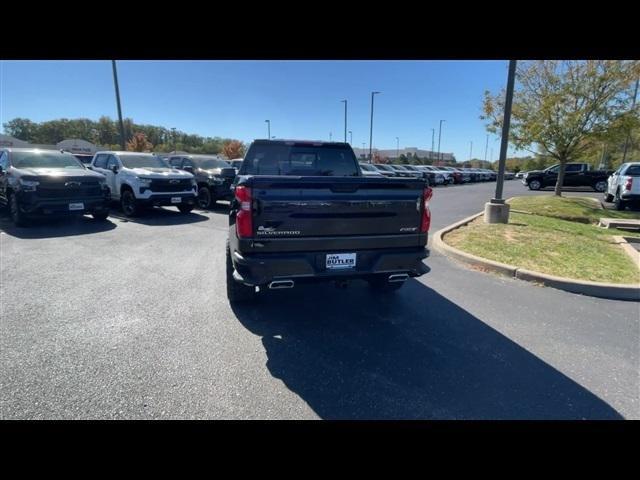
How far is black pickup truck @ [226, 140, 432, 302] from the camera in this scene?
305 cm

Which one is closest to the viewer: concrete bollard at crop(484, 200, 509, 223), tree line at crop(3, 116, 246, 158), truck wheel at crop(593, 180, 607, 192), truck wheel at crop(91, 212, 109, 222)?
concrete bollard at crop(484, 200, 509, 223)

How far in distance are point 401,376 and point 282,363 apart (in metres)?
1.04

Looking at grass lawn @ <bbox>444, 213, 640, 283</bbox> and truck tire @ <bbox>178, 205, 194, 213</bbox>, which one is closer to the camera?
grass lawn @ <bbox>444, 213, 640, 283</bbox>

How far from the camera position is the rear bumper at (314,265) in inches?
121

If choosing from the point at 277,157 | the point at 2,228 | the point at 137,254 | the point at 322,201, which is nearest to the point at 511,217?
the point at 277,157

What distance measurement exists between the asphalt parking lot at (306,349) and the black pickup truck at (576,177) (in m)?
23.2

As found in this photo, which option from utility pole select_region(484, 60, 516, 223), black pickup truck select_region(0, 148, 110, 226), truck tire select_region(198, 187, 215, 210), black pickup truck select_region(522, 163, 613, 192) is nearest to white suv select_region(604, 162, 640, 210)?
utility pole select_region(484, 60, 516, 223)

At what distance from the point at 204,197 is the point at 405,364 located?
1129 cm

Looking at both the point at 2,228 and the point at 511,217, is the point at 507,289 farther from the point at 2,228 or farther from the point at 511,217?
the point at 2,228

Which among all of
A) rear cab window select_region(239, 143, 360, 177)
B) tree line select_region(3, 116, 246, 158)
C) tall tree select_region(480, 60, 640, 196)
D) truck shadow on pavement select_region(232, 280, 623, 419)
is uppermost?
tree line select_region(3, 116, 246, 158)

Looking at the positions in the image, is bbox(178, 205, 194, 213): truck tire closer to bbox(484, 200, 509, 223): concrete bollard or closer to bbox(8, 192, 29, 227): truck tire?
bbox(8, 192, 29, 227): truck tire

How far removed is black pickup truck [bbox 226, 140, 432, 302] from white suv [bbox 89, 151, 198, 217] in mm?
7595

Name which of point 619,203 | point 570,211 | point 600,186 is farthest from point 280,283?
point 600,186

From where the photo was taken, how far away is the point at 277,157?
489 cm
